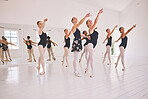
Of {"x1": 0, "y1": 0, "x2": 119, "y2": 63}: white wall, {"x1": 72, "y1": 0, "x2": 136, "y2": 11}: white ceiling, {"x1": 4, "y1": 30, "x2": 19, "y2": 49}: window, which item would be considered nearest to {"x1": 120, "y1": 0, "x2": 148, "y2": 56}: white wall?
{"x1": 72, "y1": 0, "x2": 136, "y2": 11}: white ceiling

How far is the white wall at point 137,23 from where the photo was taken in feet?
30.5

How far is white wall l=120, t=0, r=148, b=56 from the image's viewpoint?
30.5 ft

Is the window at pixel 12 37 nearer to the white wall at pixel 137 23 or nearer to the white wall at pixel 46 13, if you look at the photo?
the white wall at pixel 46 13

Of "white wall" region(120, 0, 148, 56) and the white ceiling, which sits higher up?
the white ceiling

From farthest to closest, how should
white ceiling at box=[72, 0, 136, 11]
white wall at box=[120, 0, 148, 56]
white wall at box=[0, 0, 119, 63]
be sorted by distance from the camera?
white wall at box=[120, 0, 148, 56] < white ceiling at box=[72, 0, 136, 11] < white wall at box=[0, 0, 119, 63]

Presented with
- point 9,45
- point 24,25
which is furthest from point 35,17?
point 9,45

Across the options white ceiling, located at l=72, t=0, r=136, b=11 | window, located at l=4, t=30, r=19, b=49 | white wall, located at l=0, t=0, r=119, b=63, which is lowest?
window, located at l=4, t=30, r=19, b=49

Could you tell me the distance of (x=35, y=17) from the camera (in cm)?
650

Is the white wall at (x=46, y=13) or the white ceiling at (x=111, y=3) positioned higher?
the white ceiling at (x=111, y=3)

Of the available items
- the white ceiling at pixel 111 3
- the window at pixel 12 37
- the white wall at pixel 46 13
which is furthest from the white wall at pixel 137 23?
the window at pixel 12 37

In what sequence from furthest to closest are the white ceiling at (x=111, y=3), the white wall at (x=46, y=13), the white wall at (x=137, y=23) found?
the white wall at (x=137, y=23)
the white ceiling at (x=111, y=3)
the white wall at (x=46, y=13)

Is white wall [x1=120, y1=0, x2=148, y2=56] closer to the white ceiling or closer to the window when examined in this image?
the white ceiling

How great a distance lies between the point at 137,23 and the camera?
9.73 meters

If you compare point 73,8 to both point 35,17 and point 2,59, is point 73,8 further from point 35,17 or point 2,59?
point 2,59
